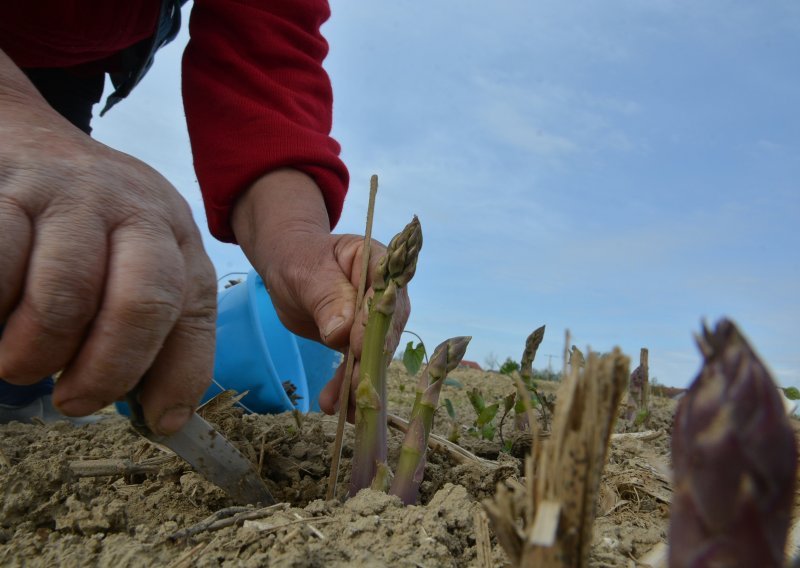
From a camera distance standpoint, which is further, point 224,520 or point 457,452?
point 457,452

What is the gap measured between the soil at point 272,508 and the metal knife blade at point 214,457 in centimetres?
8

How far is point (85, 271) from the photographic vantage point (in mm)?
1196

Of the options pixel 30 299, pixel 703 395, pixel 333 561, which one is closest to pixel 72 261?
pixel 30 299

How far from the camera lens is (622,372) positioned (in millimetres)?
711

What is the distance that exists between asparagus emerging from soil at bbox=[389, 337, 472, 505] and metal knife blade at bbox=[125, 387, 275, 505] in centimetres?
37

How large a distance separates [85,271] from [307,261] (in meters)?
1.00

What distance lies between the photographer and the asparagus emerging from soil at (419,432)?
5.16 ft

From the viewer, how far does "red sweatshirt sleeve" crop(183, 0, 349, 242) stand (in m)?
2.64

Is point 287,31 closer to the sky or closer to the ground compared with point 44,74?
closer to the sky

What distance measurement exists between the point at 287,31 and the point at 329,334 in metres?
1.62

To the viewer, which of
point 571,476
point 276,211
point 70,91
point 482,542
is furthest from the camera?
point 70,91

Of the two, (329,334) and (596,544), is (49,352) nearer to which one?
(329,334)

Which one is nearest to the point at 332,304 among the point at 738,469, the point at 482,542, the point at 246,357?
the point at 482,542

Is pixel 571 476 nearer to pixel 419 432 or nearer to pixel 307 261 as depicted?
pixel 419 432
